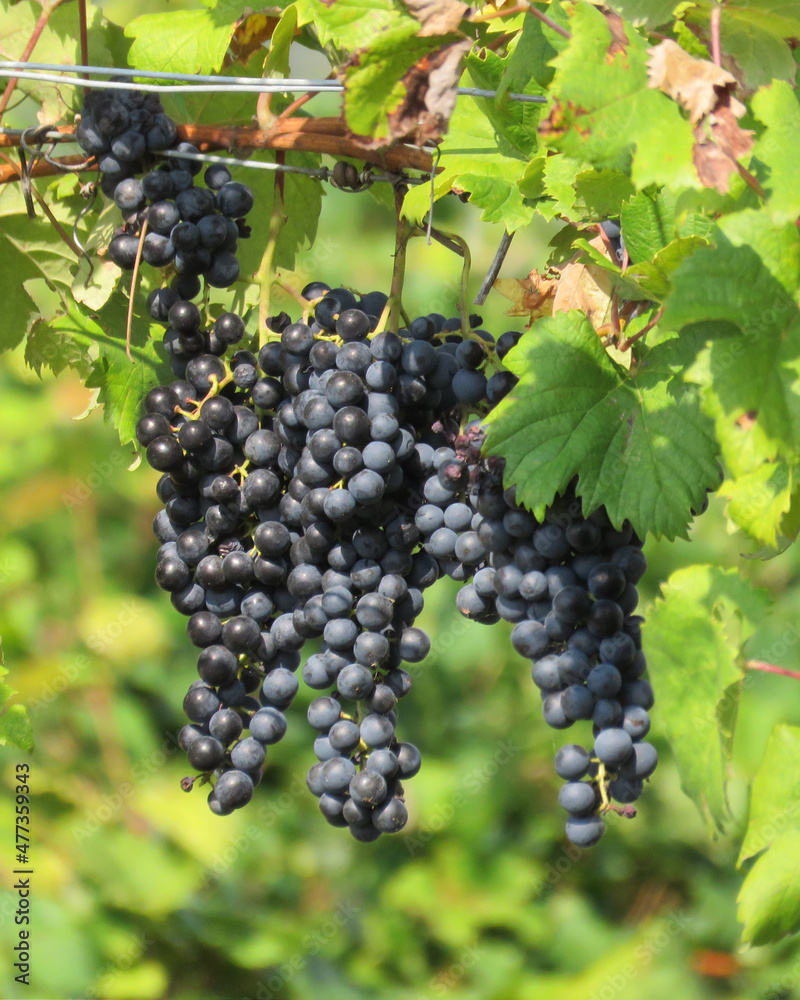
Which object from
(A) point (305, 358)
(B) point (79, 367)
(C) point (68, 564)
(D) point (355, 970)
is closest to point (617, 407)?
(A) point (305, 358)

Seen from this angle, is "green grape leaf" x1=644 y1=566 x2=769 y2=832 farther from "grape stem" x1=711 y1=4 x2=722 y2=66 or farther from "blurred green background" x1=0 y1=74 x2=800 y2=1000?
"blurred green background" x1=0 y1=74 x2=800 y2=1000

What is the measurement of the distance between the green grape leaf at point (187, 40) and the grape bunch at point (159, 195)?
5 centimetres

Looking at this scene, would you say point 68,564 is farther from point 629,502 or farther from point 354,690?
point 629,502

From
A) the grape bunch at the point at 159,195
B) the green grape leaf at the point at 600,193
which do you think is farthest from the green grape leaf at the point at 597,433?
the grape bunch at the point at 159,195

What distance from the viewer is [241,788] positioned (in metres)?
1.06

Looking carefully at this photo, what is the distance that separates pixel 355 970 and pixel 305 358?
1533 millimetres

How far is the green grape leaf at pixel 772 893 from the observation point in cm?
88

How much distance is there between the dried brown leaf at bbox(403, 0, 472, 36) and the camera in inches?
32.2

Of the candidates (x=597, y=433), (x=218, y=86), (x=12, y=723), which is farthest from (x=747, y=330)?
(x=12, y=723)

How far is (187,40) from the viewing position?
44.8 inches

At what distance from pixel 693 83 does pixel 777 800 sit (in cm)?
64

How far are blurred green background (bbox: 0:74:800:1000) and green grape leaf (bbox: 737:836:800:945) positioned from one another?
115 centimetres

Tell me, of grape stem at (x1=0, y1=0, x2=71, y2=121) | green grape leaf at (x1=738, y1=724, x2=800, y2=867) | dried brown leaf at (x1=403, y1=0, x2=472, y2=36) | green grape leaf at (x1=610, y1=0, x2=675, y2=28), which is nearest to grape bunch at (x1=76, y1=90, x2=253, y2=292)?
grape stem at (x1=0, y1=0, x2=71, y2=121)

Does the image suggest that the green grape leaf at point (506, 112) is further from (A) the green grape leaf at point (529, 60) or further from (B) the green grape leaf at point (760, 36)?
(B) the green grape leaf at point (760, 36)
